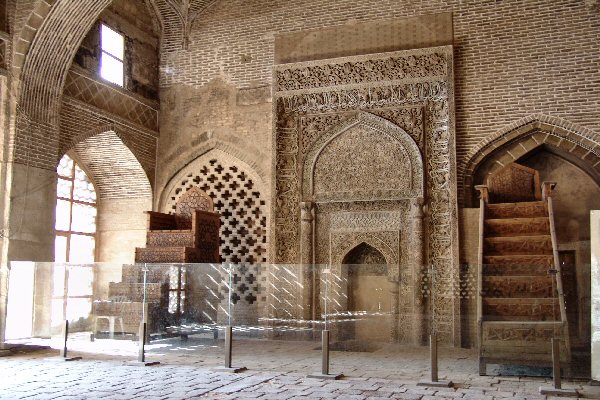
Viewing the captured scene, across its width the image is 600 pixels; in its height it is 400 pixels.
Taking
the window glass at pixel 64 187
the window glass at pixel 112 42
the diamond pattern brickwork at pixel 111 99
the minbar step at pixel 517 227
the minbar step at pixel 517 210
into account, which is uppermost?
the window glass at pixel 112 42

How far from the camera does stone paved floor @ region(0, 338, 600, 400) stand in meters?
5.96

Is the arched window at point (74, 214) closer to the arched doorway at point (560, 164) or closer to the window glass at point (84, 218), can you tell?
the window glass at point (84, 218)

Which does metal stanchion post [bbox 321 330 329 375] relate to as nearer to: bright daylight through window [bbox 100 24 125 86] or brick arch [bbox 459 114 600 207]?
brick arch [bbox 459 114 600 207]

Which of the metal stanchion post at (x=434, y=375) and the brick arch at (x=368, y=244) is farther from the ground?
the brick arch at (x=368, y=244)

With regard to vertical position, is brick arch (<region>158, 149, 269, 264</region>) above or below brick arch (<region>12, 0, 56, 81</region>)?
below

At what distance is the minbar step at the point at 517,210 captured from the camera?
28.4 feet

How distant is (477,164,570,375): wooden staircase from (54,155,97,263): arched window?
798cm

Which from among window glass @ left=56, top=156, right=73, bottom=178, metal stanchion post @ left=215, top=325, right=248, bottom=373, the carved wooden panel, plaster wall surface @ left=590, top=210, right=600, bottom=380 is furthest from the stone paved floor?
window glass @ left=56, top=156, right=73, bottom=178

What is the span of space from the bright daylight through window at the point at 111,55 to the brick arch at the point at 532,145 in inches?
262

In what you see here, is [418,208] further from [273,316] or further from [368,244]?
[273,316]

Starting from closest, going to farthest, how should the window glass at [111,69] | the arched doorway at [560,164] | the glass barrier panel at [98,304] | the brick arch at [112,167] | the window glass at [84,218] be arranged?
the glass barrier panel at [98,304], the arched doorway at [560,164], the window glass at [111,69], the brick arch at [112,167], the window glass at [84,218]

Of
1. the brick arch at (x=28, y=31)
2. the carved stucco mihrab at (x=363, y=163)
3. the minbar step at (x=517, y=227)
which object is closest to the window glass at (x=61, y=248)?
the brick arch at (x=28, y=31)

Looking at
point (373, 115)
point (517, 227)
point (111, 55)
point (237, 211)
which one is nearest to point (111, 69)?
point (111, 55)

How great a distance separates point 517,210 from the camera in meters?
8.83
